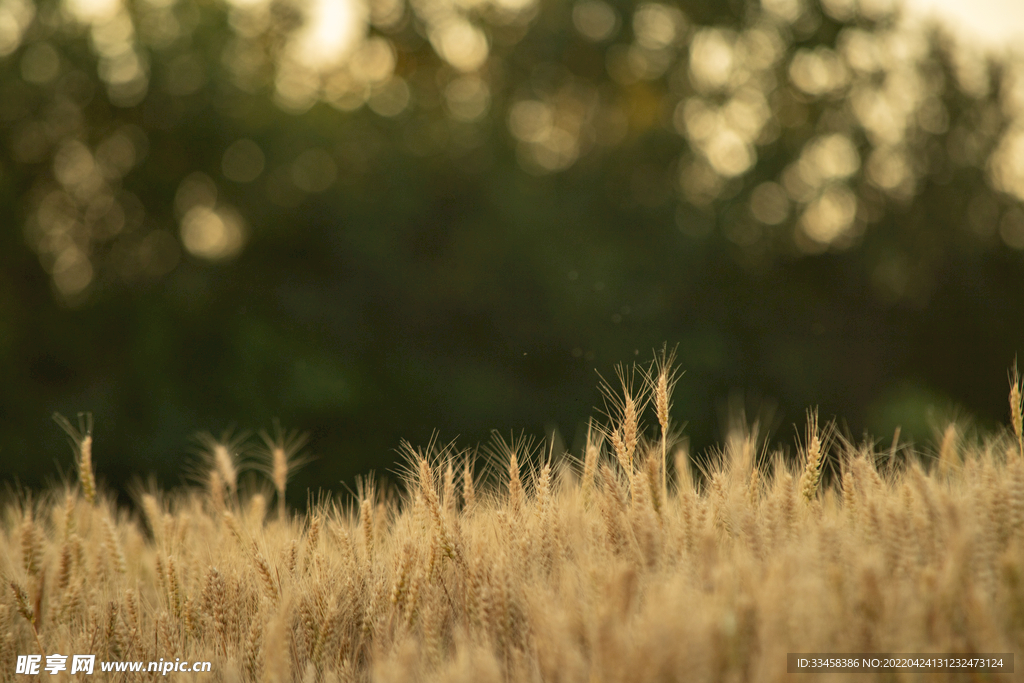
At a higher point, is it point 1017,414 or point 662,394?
point 662,394

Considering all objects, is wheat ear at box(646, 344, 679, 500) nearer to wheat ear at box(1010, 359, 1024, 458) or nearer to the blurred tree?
wheat ear at box(1010, 359, 1024, 458)

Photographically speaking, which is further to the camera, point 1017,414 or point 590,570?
point 1017,414

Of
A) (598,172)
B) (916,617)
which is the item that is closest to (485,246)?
(598,172)

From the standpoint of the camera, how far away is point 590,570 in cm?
190

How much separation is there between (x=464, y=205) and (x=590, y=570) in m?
11.6

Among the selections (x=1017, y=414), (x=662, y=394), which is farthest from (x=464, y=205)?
(x=1017, y=414)

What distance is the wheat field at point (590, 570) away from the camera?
1.58 m

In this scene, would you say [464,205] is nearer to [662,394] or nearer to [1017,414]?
[662,394]

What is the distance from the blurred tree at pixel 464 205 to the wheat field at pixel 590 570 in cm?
725

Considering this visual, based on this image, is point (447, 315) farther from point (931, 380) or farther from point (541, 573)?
point (541, 573)

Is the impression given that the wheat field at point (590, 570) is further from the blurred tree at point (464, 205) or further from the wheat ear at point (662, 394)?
the blurred tree at point (464, 205)

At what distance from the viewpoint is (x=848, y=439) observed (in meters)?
2.60

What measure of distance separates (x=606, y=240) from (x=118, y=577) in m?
10.3

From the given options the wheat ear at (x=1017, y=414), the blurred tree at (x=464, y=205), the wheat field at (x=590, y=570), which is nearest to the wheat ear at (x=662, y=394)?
the wheat field at (x=590, y=570)
